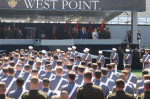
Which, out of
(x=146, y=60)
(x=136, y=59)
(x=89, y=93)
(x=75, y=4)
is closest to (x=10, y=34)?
(x=75, y=4)

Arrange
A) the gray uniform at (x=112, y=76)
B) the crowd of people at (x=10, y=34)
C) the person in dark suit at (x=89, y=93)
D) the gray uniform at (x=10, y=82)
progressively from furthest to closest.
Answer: the crowd of people at (x=10, y=34), the gray uniform at (x=112, y=76), the gray uniform at (x=10, y=82), the person in dark suit at (x=89, y=93)

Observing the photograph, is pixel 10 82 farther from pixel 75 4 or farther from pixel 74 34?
pixel 74 34

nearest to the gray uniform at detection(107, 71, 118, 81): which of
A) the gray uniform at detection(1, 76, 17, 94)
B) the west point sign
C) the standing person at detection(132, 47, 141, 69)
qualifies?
the gray uniform at detection(1, 76, 17, 94)

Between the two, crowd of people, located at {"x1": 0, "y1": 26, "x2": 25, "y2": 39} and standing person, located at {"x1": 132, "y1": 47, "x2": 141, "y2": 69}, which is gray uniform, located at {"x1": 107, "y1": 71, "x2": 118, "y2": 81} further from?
crowd of people, located at {"x1": 0, "y1": 26, "x2": 25, "y2": 39}

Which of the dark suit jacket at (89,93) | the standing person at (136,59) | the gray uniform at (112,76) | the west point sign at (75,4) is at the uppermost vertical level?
the west point sign at (75,4)

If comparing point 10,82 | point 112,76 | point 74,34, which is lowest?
point 112,76

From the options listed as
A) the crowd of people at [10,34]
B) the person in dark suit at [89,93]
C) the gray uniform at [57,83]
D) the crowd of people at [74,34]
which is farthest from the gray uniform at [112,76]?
the crowd of people at [10,34]

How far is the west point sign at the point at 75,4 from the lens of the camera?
24453 millimetres

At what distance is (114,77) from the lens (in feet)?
33.3

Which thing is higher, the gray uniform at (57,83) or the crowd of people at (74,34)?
the crowd of people at (74,34)

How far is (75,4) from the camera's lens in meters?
25.2

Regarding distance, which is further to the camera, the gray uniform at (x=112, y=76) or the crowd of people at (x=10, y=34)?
the crowd of people at (x=10, y=34)

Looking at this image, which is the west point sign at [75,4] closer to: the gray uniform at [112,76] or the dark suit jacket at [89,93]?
the gray uniform at [112,76]

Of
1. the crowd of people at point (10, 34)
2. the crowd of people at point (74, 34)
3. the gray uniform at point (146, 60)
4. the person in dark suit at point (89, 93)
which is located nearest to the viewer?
the person in dark suit at point (89, 93)
